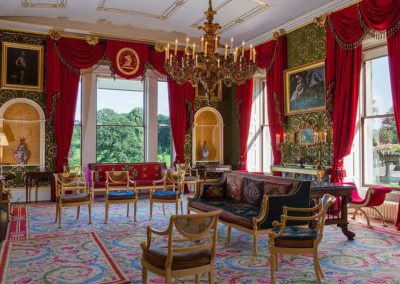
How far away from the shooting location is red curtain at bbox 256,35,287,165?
8633mm

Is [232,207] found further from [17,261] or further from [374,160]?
[374,160]

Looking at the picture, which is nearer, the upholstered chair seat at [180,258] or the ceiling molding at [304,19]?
the upholstered chair seat at [180,258]

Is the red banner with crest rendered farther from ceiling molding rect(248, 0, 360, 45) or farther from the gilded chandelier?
the gilded chandelier

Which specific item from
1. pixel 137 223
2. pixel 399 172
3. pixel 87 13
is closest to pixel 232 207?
pixel 137 223

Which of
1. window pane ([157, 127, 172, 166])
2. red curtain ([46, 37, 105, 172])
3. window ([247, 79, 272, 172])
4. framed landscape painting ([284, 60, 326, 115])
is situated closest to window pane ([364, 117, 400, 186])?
framed landscape painting ([284, 60, 326, 115])

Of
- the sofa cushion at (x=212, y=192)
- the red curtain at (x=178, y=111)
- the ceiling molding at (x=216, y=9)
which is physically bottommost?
the sofa cushion at (x=212, y=192)

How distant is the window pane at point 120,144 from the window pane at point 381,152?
5649 mm

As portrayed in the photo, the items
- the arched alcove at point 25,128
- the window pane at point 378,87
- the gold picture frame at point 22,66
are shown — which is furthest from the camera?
the arched alcove at point 25,128

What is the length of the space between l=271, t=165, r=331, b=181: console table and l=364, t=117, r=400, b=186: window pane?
0.80 metres

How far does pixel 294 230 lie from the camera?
3709 mm

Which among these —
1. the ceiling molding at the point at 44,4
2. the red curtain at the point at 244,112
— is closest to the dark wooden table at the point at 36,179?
the ceiling molding at the point at 44,4

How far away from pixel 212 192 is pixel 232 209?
0.99 meters

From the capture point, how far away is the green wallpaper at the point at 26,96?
8391mm

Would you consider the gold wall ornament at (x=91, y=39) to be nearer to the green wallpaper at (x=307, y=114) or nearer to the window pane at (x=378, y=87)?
the green wallpaper at (x=307, y=114)
